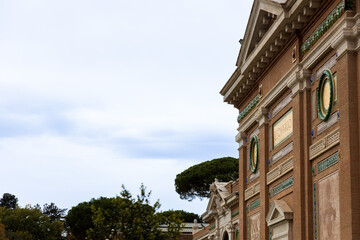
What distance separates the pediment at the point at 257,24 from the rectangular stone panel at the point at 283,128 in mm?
4014

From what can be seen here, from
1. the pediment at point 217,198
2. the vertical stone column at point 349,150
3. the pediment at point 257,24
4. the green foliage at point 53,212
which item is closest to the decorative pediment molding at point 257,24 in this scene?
the pediment at point 257,24

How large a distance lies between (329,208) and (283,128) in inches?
247

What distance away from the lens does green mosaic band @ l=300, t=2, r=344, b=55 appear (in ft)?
71.9

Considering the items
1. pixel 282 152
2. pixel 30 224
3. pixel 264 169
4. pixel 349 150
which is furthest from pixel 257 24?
pixel 30 224

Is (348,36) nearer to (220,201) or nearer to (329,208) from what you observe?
(329,208)

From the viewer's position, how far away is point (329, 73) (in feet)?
76.1

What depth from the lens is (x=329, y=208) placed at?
898 inches

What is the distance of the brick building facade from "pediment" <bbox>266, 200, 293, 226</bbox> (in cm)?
4

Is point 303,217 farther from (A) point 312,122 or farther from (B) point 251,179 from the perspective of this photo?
(B) point 251,179

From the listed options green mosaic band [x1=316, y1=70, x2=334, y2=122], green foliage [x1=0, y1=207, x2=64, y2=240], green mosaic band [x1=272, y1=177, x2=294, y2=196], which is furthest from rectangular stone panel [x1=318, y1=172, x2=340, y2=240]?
green foliage [x1=0, y1=207, x2=64, y2=240]

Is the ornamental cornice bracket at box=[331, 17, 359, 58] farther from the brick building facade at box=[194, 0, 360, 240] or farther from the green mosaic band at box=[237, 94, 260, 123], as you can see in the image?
the green mosaic band at box=[237, 94, 260, 123]

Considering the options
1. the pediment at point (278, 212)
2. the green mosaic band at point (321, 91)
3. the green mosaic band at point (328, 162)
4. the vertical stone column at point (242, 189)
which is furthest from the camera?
the vertical stone column at point (242, 189)

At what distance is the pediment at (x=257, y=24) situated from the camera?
28689 millimetres

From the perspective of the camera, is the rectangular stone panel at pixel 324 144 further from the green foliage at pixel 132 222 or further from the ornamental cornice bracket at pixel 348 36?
the green foliage at pixel 132 222
